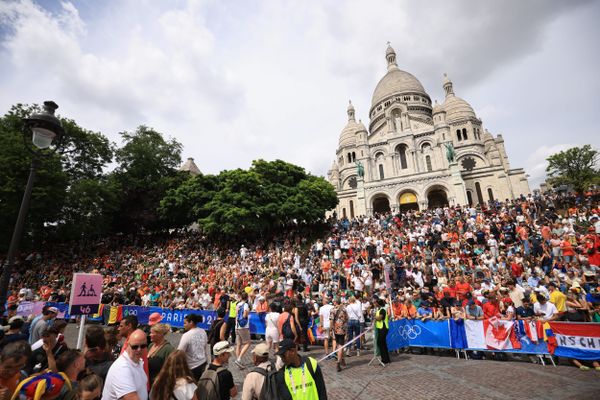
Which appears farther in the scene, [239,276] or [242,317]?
[239,276]

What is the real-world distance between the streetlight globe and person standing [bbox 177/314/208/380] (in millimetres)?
4303

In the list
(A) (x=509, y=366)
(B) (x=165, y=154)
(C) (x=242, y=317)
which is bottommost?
(A) (x=509, y=366)

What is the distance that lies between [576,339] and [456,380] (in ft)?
10.00

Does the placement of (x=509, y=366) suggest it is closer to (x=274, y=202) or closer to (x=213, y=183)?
(x=274, y=202)

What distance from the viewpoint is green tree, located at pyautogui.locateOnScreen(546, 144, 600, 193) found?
3739 centimetres

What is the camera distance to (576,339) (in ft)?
22.0

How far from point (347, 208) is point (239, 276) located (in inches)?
1115

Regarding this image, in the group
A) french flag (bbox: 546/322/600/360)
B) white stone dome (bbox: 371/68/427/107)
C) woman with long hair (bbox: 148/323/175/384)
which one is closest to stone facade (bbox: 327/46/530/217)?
white stone dome (bbox: 371/68/427/107)

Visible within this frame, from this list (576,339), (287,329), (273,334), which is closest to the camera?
(576,339)

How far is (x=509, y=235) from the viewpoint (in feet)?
48.3

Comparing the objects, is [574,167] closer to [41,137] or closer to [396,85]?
[396,85]

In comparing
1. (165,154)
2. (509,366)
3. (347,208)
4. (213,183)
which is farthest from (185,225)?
(509,366)

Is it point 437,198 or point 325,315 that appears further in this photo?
point 437,198

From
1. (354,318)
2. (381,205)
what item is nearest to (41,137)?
(354,318)
